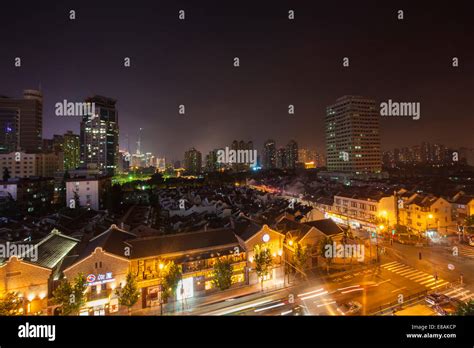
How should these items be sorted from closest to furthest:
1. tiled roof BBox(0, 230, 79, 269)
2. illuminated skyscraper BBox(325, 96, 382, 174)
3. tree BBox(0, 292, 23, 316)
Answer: tree BBox(0, 292, 23, 316)
tiled roof BBox(0, 230, 79, 269)
illuminated skyscraper BBox(325, 96, 382, 174)

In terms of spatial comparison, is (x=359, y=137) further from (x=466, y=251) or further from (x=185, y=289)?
(x=185, y=289)

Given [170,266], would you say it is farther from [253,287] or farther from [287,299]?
[287,299]

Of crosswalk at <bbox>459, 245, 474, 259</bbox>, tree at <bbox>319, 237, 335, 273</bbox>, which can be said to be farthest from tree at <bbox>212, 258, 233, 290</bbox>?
crosswalk at <bbox>459, 245, 474, 259</bbox>

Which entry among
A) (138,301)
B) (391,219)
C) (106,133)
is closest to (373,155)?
(391,219)

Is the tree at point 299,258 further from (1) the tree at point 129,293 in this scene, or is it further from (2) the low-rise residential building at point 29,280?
(2) the low-rise residential building at point 29,280

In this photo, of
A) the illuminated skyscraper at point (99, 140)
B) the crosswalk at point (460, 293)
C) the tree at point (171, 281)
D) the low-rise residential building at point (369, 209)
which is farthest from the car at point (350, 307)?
the illuminated skyscraper at point (99, 140)

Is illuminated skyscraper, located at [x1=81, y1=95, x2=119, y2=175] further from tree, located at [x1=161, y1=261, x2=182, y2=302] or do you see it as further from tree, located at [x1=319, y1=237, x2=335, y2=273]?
tree, located at [x1=319, y1=237, x2=335, y2=273]
